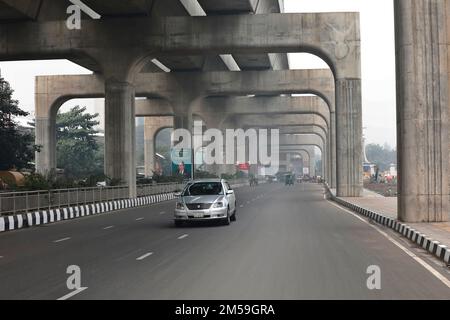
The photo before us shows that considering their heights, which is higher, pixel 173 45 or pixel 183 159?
pixel 173 45

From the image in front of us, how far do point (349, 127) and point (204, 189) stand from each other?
25266 mm

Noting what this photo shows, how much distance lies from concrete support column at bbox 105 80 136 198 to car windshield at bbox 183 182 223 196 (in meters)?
21.6

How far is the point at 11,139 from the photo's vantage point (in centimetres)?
5569

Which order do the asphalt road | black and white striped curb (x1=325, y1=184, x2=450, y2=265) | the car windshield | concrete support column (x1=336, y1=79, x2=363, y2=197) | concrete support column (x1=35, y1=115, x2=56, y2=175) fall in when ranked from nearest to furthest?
1. the asphalt road
2. black and white striped curb (x1=325, y1=184, x2=450, y2=265)
3. the car windshield
4. concrete support column (x1=336, y1=79, x2=363, y2=197)
5. concrete support column (x1=35, y1=115, x2=56, y2=175)

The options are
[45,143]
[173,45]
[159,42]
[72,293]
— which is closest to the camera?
[72,293]

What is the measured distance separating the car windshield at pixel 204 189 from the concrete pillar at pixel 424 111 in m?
6.36

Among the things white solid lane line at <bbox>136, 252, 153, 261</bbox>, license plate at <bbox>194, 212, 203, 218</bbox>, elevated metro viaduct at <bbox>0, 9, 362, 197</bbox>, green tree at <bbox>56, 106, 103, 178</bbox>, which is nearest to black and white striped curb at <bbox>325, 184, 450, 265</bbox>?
white solid lane line at <bbox>136, 252, 153, 261</bbox>

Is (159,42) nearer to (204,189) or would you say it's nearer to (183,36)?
(183,36)

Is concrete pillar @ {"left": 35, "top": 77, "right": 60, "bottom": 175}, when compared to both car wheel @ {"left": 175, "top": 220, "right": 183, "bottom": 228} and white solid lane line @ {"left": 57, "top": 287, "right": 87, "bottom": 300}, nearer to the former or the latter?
car wheel @ {"left": 175, "top": 220, "right": 183, "bottom": 228}

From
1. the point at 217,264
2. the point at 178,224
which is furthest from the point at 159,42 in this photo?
the point at 217,264

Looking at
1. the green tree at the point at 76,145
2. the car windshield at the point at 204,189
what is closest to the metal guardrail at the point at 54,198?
the car windshield at the point at 204,189

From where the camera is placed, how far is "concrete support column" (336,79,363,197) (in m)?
47.9
